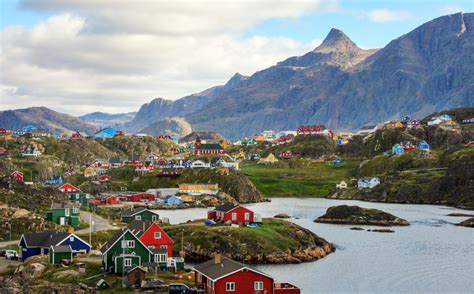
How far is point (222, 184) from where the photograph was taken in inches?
6048

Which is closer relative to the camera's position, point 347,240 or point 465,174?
point 347,240

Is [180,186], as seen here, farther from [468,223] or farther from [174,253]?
[174,253]

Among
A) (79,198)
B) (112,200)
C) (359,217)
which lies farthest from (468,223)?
(79,198)

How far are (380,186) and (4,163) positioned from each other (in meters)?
82.0

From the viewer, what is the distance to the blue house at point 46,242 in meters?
63.4

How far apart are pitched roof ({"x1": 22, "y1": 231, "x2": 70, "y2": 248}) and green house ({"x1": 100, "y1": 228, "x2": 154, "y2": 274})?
759cm

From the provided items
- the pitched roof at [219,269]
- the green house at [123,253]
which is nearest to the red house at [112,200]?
the green house at [123,253]

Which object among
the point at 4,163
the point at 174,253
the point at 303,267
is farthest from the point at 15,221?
the point at 4,163

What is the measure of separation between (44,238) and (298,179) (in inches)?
4816

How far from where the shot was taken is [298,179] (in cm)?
18262

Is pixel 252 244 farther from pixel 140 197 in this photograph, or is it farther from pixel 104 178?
pixel 104 178

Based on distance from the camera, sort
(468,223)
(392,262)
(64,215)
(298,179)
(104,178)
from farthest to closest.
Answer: (298,179) < (104,178) < (468,223) < (64,215) < (392,262)

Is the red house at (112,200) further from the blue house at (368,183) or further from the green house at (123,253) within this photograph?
the green house at (123,253)

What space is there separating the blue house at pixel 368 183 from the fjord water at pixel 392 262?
50.0 meters
